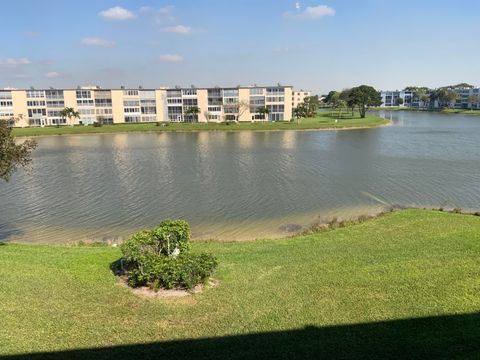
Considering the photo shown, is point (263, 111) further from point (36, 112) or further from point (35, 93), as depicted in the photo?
point (35, 93)

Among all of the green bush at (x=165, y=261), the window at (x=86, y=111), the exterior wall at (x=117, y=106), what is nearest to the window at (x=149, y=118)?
the exterior wall at (x=117, y=106)

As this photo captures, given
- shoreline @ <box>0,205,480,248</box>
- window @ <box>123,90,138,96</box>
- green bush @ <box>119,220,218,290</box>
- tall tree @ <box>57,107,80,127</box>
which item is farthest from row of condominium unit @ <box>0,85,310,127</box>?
green bush @ <box>119,220,218,290</box>

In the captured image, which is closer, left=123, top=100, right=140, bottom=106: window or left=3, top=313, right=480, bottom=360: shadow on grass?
left=3, top=313, right=480, bottom=360: shadow on grass

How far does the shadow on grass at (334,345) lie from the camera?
8078 mm

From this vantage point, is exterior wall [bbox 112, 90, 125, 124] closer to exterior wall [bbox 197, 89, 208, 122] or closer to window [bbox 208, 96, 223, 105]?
exterior wall [bbox 197, 89, 208, 122]

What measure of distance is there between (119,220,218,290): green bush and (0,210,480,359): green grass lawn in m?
0.63

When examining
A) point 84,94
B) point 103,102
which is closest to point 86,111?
point 84,94

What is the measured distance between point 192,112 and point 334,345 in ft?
345

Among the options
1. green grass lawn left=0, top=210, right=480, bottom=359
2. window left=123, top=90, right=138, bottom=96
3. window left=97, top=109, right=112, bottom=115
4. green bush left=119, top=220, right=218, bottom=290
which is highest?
window left=123, top=90, right=138, bottom=96

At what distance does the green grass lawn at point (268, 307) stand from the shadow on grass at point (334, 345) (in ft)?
0.07

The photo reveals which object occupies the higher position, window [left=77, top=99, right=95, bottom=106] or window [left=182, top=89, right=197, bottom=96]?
window [left=182, top=89, right=197, bottom=96]

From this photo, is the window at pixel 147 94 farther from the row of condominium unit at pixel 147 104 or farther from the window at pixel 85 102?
the window at pixel 85 102

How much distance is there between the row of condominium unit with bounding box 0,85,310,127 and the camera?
10731 centimetres

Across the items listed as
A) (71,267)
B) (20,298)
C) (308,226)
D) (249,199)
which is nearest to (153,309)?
(20,298)
